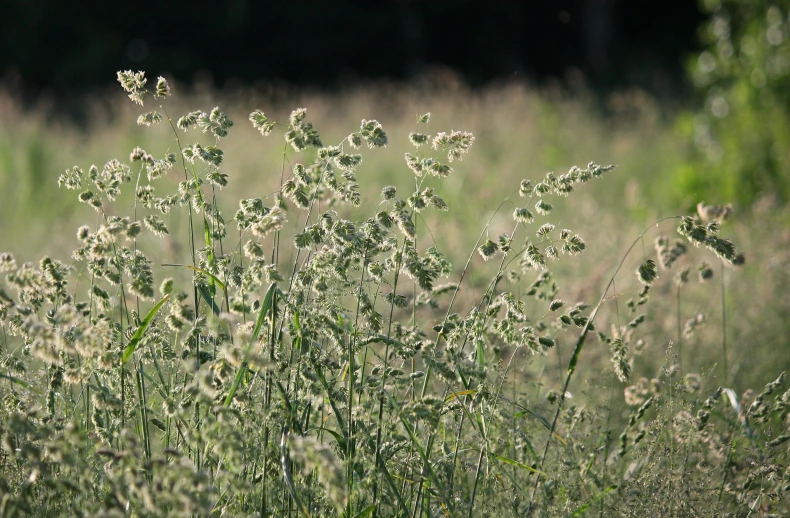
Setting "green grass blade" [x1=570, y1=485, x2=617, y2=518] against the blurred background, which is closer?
"green grass blade" [x1=570, y1=485, x2=617, y2=518]

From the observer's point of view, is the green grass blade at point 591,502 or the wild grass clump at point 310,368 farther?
the green grass blade at point 591,502

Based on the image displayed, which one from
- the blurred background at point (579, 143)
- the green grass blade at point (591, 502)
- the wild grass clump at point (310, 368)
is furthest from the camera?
the blurred background at point (579, 143)

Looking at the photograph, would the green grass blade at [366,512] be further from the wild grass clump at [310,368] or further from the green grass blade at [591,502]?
the green grass blade at [591,502]

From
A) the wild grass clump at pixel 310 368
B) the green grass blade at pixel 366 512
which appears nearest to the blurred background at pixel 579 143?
the wild grass clump at pixel 310 368

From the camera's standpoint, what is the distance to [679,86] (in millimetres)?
13984

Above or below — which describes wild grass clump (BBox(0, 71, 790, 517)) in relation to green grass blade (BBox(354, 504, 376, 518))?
above

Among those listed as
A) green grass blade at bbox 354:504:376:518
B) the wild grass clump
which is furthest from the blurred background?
green grass blade at bbox 354:504:376:518

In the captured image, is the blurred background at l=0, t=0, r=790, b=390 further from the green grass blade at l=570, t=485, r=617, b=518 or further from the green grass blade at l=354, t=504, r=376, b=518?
the green grass blade at l=354, t=504, r=376, b=518

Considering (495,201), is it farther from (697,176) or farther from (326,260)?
(326,260)

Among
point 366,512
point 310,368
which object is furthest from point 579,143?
point 366,512

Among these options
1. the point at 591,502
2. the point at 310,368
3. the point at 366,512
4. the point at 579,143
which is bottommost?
the point at 366,512

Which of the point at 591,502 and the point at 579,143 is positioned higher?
the point at 579,143

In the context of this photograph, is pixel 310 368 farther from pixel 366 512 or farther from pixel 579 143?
pixel 579 143

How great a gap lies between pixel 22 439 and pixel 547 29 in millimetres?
26208
